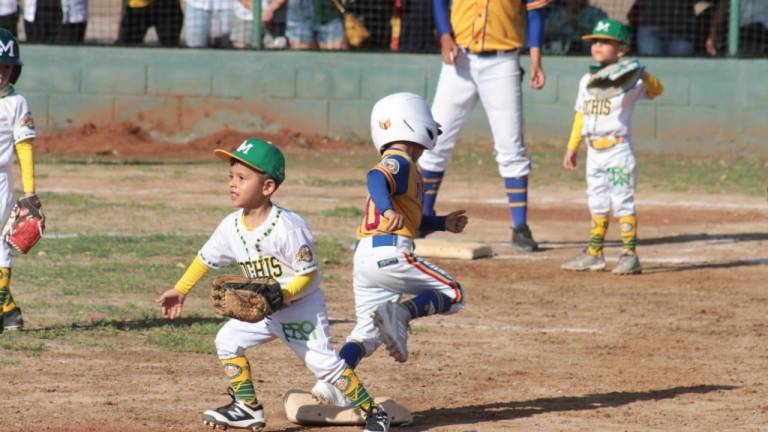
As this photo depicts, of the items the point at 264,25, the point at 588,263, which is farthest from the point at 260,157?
the point at 264,25

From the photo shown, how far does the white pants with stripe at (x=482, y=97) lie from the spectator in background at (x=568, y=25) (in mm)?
6232

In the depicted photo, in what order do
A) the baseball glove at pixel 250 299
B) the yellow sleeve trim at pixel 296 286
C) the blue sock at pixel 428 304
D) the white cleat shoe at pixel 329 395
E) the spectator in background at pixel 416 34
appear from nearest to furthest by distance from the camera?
the baseball glove at pixel 250 299 → the yellow sleeve trim at pixel 296 286 → the blue sock at pixel 428 304 → the white cleat shoe at pixel 329 395 → the spectator in background at pixel 416 34

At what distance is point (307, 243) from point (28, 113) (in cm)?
292

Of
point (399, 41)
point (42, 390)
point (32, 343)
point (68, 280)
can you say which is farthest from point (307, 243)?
point (399, 41)

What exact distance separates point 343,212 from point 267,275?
7100mm

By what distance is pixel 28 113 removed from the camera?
8.04 metres

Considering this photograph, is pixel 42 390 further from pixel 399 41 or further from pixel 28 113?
pixel 399 41

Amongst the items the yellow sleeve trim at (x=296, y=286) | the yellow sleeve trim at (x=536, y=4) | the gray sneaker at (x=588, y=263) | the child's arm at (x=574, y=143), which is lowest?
the gray sneaker at (x=588, y=263)

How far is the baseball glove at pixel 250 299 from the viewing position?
561cm

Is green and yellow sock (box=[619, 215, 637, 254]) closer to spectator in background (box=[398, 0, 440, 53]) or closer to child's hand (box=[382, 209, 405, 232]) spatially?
child's hand (box=[382, 209, 405, 232])

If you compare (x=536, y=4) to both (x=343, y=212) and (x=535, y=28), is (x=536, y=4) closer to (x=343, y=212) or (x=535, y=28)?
(x=535, y=28)

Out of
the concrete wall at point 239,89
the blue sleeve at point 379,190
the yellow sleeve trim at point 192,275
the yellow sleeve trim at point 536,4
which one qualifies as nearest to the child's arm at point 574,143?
the yellow sleeve trim at point 536,4

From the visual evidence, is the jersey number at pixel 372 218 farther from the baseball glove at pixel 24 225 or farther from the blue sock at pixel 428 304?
the baseball glove at pixel 24 225

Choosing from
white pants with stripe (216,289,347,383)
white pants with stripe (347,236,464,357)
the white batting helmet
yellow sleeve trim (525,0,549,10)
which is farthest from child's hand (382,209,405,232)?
yellow sleeve trim (525,0,549,10)
